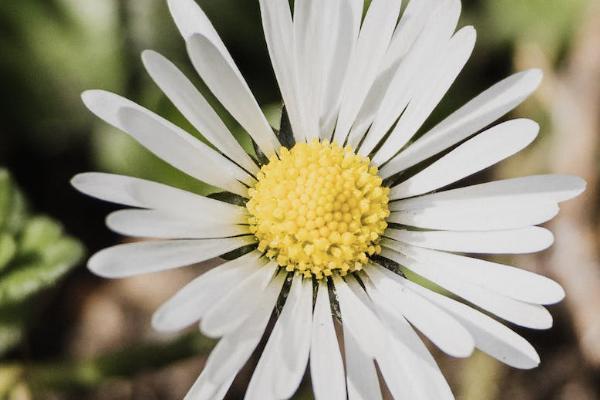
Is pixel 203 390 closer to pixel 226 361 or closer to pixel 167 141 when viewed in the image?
pixel 226 361

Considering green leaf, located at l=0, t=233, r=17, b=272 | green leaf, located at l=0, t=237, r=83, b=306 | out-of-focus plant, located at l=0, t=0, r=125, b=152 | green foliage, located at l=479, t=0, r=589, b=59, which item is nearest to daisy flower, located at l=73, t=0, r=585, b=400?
green leaf, located at l=0, t=237, r=83, b=306

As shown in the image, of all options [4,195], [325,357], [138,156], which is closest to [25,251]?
[4,195]

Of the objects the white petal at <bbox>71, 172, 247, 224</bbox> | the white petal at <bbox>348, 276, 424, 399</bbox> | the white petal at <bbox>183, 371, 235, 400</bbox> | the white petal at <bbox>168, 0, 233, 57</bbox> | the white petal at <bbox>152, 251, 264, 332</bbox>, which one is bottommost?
the white petal at <bbox>183, 371, 235, 400</bbox>

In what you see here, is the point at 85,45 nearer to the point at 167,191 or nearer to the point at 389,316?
the point at 167,191

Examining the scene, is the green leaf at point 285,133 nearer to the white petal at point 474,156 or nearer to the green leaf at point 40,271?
the white petal at point 474,156

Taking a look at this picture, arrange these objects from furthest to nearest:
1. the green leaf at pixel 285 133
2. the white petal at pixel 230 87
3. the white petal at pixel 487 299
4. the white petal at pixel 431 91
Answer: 1. the green leaf at pixel 285 133
2. the white petal at pixel 431 91
3. the white petal at pixel 487 299
4. the white petal at pixel 230 87

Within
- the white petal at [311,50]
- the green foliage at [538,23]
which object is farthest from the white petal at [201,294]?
the green foliage at [538,23]

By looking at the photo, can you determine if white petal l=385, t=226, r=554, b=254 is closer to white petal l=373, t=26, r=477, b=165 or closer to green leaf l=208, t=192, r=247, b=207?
white petal l=373, t=26, r=477, b=165
